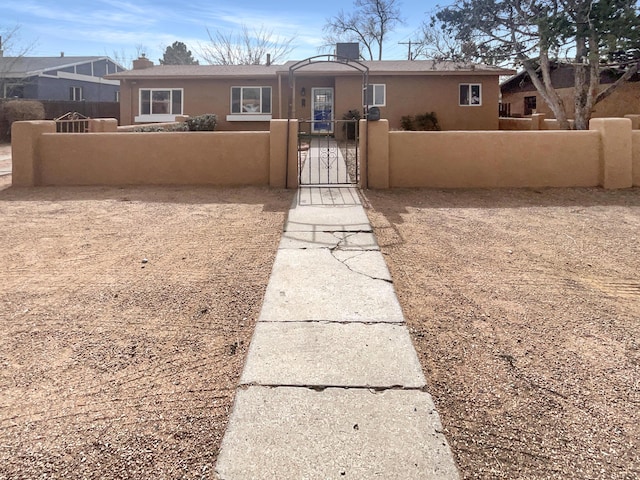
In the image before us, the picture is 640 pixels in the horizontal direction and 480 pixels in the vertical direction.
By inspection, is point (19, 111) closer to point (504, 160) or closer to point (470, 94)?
point (470, 94)

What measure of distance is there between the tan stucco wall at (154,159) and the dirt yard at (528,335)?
148 inches

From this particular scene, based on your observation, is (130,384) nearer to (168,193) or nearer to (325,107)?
(168,193)

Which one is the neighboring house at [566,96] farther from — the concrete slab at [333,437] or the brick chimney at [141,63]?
the concrete slab at [333,437]

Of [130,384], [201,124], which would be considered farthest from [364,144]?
[201,124]

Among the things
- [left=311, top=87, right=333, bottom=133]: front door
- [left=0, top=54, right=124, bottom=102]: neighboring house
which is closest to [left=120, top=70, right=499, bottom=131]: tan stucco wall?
[left=311, top=87, right=333, bottom=133]: front door

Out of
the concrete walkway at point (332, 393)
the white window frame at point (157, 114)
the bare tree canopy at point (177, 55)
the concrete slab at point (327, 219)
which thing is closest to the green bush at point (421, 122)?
the white window frame at point (157, 114)

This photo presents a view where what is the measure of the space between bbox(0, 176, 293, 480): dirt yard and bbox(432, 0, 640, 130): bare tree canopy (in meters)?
11.6

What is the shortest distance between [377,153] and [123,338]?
7111 millimetres

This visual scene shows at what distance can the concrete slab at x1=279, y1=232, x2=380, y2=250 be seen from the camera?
19.9 ft

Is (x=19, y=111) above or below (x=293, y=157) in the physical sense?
above

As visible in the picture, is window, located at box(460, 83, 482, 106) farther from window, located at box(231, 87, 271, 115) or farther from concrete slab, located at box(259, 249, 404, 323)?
concrete slab, located at box(259, 249, 404, 323)

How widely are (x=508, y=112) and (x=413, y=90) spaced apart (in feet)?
36.9

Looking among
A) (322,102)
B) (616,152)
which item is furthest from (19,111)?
(616,152)

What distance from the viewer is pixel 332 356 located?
3.29 metres
